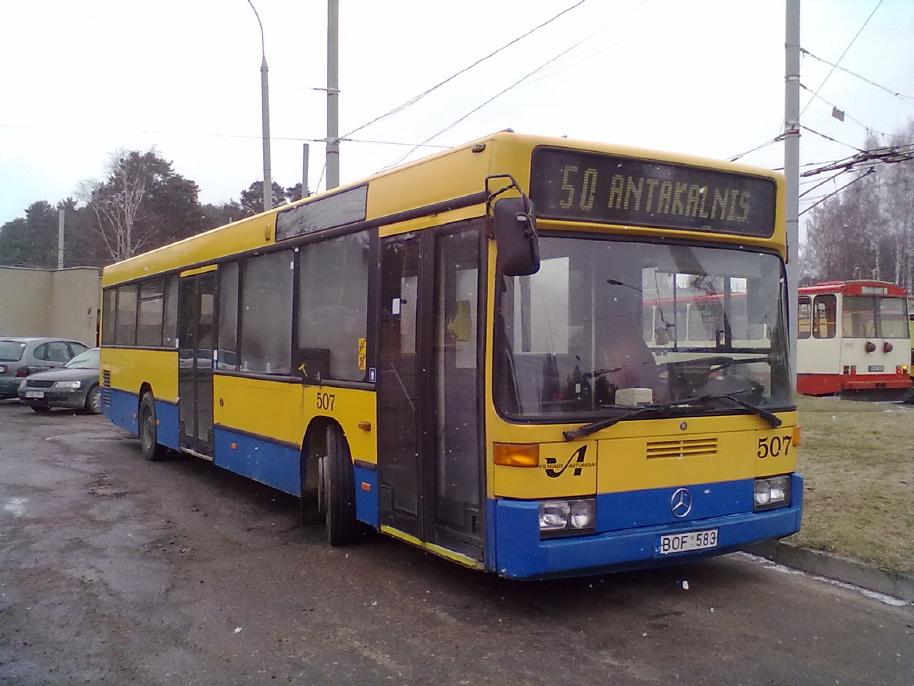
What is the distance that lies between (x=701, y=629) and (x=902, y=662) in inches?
43.4

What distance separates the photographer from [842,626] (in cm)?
524

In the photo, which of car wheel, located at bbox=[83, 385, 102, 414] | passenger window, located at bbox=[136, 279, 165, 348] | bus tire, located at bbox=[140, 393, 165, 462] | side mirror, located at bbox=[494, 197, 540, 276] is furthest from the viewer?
car wheel, located at bbox=[83, 385, 102, 414]

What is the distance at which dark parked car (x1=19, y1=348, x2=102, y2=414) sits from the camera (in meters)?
18.8

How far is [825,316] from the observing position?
22.1m

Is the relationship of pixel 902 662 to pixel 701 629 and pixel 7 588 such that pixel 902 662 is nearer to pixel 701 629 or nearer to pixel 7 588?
pixel 701 629

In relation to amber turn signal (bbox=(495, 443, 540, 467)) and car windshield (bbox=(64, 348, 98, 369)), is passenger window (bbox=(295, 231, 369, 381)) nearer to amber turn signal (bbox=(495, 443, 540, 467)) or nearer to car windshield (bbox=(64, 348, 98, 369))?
amber turn signal (bbox=(495, 443, 540, 467))

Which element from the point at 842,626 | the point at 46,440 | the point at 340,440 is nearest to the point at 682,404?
the point at 842,626

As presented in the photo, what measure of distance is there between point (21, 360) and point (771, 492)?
20410 millimetres

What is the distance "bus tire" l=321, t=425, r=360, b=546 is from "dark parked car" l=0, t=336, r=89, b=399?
1697 centimetres

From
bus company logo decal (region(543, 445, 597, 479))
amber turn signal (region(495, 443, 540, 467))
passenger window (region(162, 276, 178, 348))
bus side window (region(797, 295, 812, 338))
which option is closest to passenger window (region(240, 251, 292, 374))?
passenger window (region(162, 276, 178, 348))

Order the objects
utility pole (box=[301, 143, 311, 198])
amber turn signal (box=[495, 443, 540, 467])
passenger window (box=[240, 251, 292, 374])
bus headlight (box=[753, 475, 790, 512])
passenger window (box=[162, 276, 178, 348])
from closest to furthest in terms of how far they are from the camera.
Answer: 1. amber turn signal (box=[495, 443, 540, 467])
2. bus headlight (box=[753, 475, 790, 512])
3. passenger window (box=[240, 251, 292, 374])
4. passenger window (box=[162, 276, 178, 348])
5. utility pole (box=[301, 143, 311, 198])

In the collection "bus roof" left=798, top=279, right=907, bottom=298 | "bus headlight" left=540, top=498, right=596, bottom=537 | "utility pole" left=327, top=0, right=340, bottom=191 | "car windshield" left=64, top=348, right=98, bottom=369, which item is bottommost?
"bus headlight" left=540, top=498, right=596, bottom=537

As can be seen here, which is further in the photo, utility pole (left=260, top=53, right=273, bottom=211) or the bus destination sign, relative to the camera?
utility pole (left=260, top=53, right=273, bottom=211)

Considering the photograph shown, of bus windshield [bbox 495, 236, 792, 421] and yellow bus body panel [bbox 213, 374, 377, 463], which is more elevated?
bus windshield [bbox 495, 236, 792, 421]
